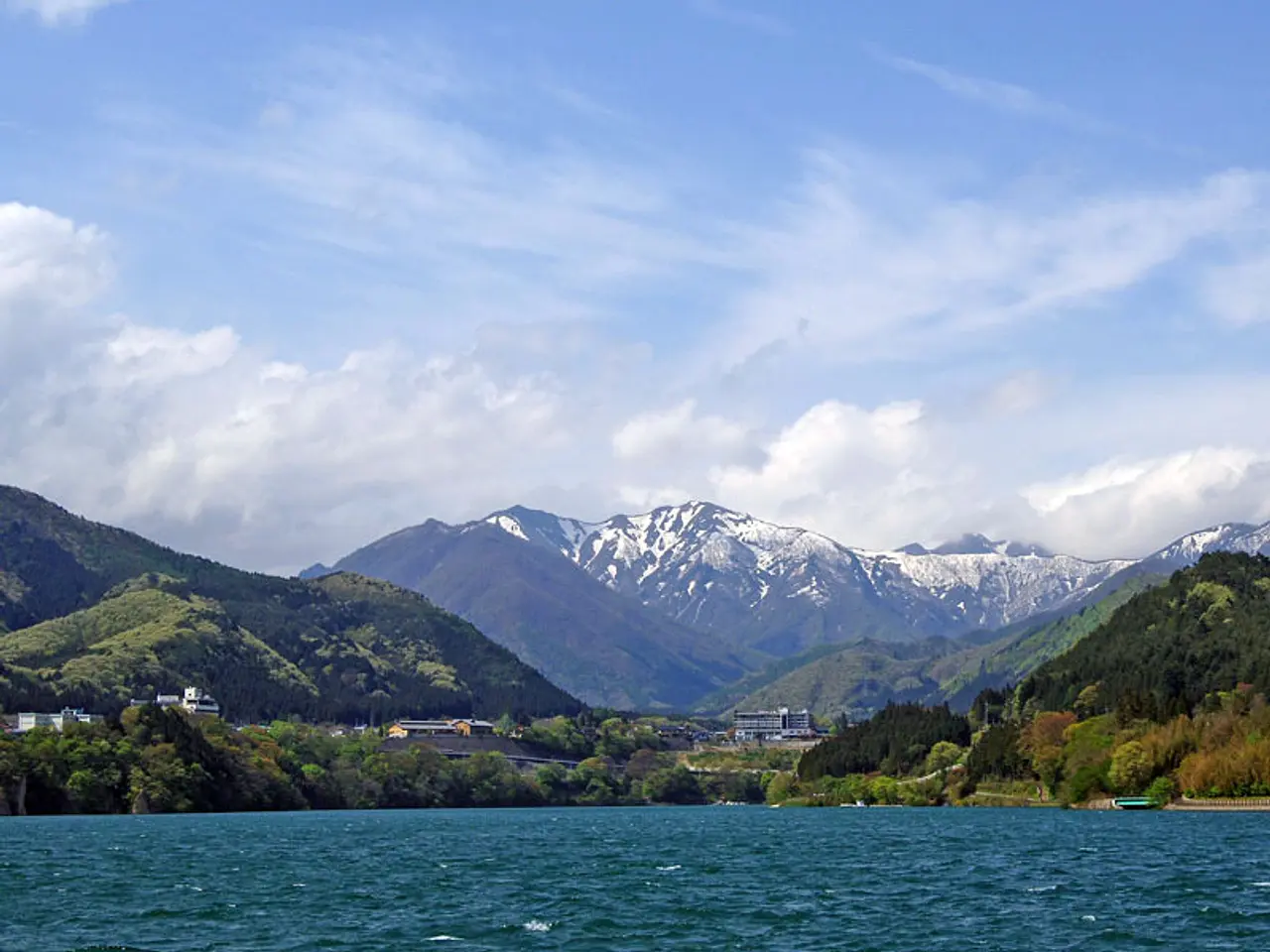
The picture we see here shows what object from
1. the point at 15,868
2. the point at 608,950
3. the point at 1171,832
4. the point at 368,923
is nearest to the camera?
the point at 608,950

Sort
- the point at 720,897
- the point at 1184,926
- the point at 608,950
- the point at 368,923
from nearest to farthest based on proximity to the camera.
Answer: the point at 608,950, the point at 1184,926, the point at 368,923, the point at 720,897

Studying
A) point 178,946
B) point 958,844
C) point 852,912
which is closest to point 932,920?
point 852,912

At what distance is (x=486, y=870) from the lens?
5482 inches

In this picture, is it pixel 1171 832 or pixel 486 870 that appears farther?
pixel 1171 832

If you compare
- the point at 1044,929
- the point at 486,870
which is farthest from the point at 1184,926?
the point at 486,870

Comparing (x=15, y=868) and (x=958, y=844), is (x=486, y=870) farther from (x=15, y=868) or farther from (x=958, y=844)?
(x=958, y=844)

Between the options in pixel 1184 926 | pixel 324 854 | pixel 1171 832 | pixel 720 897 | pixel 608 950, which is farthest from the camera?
pixel 1171 832

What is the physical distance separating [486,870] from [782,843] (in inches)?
2101

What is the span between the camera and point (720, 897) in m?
111

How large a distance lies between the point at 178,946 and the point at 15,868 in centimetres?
6062

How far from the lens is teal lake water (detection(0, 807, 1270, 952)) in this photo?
87375 mm

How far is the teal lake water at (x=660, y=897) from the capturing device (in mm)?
87375

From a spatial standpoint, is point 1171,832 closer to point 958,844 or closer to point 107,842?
point 958,844

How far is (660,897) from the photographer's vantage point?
11088cm
